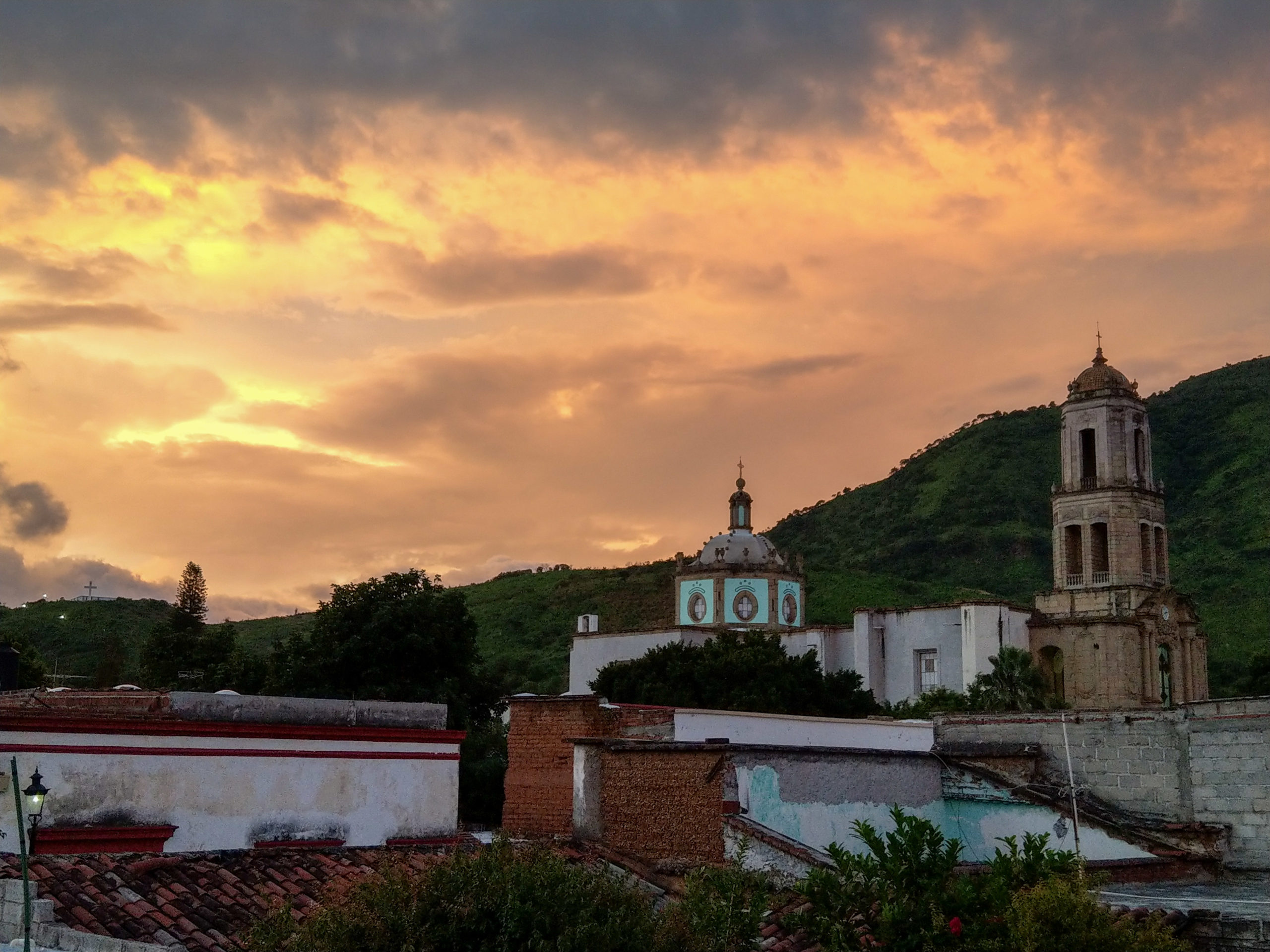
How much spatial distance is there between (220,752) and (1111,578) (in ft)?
165

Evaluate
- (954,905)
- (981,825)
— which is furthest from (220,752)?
(981,825)

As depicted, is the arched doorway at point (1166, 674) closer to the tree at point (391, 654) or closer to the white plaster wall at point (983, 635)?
the white plaster wall at point (983, 635)

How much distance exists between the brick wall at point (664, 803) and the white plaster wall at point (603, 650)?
4749 centimetres

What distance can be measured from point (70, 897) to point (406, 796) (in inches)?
219

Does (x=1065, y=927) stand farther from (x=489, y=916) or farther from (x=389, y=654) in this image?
(x=389, y=654)

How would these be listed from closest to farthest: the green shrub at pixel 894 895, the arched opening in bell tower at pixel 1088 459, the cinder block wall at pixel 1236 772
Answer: the green shrub at pixel 894 895 < the cinder block wall at pixel 1236 772 < the arched opening in bell tower at pixel 1088 459

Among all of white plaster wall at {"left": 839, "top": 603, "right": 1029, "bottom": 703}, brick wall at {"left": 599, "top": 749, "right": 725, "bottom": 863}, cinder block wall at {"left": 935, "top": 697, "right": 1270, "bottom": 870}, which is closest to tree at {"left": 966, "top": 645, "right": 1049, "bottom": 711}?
white plaster wall at {"left": 839, "top": 603, "right": 1029, "bottom": 703}

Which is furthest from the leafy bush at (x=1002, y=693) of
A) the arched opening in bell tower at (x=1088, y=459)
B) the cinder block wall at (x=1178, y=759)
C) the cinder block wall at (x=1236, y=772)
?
the cinder block wall at (x=1236, y=772)

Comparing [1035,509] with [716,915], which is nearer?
[716,915]

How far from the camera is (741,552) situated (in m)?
72.7

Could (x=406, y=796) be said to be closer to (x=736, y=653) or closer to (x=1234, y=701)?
(x=1234, y=701)

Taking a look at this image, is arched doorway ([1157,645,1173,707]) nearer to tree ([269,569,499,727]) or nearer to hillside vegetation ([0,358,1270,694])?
hillside vegetation ([0,358,1270,694])

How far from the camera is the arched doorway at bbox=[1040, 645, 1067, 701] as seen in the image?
58344mm

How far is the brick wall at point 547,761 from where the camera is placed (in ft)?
56.6
